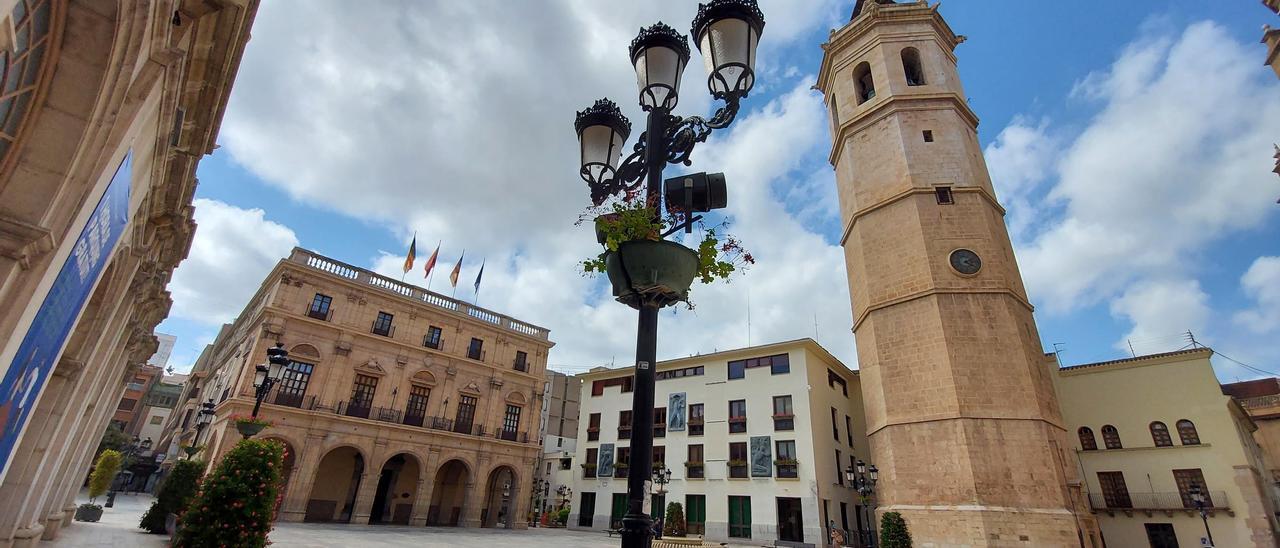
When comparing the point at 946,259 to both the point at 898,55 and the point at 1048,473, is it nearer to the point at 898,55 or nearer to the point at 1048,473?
the point at 1048,473

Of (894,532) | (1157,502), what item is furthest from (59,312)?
(1157,502)

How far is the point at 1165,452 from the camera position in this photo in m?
23.7

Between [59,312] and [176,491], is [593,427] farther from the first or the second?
[59,312]

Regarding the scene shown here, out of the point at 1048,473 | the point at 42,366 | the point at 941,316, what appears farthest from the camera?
the point at 941,316

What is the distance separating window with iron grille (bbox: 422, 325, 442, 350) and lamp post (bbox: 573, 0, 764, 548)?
24.1m

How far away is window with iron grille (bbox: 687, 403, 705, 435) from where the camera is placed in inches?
1163

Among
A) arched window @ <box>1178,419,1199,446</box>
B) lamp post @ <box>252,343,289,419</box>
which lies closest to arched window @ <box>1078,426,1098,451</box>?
arched window @ <box>1178,419,1199,446</box>

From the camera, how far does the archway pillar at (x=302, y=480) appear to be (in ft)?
66.5

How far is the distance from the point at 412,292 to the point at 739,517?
1993 cm

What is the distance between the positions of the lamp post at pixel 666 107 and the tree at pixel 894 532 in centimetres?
1742

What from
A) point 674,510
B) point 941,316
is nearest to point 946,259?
point 941,316

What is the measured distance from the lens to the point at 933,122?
2297 cm

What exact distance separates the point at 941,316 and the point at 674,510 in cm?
1585

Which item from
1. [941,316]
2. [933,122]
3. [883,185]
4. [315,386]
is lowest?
[315,386]
